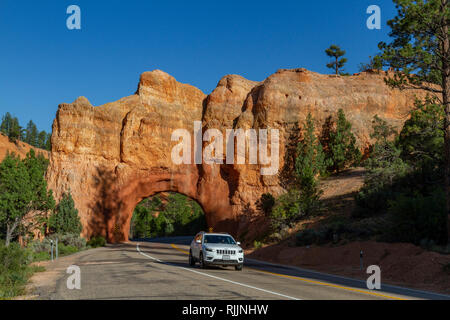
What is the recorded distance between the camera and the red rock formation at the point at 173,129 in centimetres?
4584

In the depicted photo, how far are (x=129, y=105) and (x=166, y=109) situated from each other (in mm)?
4584

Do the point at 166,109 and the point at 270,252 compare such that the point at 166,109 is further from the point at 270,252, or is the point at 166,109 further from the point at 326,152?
the point at 270,252

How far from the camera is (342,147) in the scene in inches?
1745

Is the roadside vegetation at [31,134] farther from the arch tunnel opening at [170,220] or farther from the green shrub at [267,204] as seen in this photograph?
the green shrub at [267,204]

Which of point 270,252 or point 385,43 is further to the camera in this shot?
point 270,252

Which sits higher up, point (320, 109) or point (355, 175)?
point (320, 109)

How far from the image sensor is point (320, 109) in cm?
4675

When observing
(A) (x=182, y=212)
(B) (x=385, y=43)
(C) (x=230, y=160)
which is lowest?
(A) (x=182, y=212)

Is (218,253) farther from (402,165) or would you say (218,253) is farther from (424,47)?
(402,165)

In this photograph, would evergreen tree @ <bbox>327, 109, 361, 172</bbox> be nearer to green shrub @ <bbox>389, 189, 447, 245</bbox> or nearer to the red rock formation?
the red rock formation
